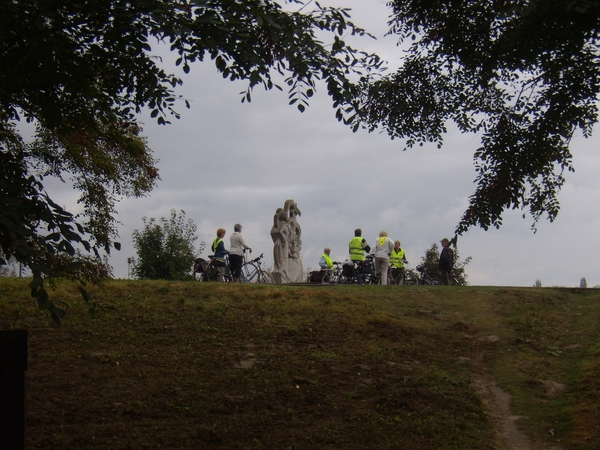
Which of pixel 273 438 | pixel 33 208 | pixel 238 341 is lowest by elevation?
pixel 273 438

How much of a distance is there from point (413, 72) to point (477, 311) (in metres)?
7.12

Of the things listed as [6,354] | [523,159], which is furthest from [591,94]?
[6,354]

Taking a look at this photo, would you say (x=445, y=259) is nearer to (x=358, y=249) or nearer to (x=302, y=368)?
(x=358, y=249)

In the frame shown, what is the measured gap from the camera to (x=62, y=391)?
35.2ft

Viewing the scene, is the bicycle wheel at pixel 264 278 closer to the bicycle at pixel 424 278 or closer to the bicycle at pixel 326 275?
the bicycle at pixel 326 275

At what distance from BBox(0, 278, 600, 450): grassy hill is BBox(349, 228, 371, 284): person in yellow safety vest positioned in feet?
23.0

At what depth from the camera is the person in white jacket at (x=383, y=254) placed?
77.0 ft

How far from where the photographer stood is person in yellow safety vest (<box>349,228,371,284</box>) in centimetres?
2489

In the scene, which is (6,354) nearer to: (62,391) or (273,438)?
(273,438)

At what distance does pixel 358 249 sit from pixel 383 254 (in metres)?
1.58

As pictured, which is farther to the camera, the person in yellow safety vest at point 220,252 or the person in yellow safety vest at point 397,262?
the person in yellow safety vest at point 397,262

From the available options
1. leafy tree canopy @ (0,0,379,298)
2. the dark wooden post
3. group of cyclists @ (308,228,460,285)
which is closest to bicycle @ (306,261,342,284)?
group of cyclists @ (308,228,460,285)

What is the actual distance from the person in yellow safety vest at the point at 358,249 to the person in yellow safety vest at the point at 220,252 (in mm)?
4136

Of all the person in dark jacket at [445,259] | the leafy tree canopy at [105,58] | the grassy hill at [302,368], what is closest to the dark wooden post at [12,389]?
the leafy tree canopy at [105,58]
